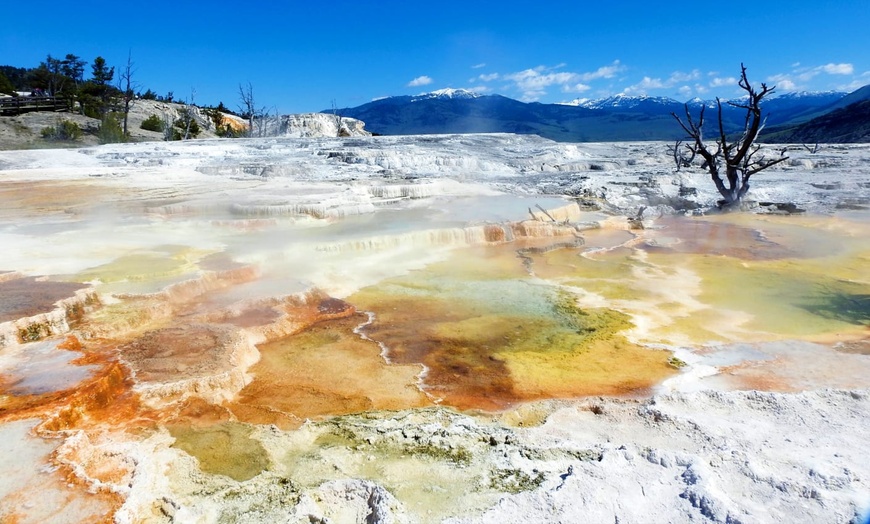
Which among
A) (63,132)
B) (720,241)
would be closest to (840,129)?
(720,241)

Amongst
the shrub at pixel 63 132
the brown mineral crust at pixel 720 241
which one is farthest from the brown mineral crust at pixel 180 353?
the shrub at pixel 63 132

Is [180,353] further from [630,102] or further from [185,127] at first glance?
[630,102]

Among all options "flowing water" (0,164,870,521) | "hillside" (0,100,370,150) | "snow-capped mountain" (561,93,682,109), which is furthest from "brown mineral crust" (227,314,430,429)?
"snow-capped mountain" (561,93,682,109)

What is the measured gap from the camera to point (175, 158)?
1217 cm

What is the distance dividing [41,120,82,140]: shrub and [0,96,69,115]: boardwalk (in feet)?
7.11

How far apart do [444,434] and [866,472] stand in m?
1.61

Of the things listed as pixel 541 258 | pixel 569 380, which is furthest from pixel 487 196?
pixel 569 380

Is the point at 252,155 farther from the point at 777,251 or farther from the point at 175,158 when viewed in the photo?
the point at 777,251

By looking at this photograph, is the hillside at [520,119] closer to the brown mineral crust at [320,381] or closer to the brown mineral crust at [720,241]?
the brown mineral crust at [720,241]

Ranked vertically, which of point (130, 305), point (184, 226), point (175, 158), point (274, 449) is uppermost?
point (175, 158)

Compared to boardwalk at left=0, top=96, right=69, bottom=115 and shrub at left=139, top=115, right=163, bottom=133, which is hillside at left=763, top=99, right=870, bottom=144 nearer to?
shrub at left=139, top=115, right=163, bottom=133

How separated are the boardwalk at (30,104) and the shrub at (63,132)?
217 centimetres

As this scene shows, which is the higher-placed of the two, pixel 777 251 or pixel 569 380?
pixel 777 251

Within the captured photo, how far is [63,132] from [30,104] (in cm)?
325
